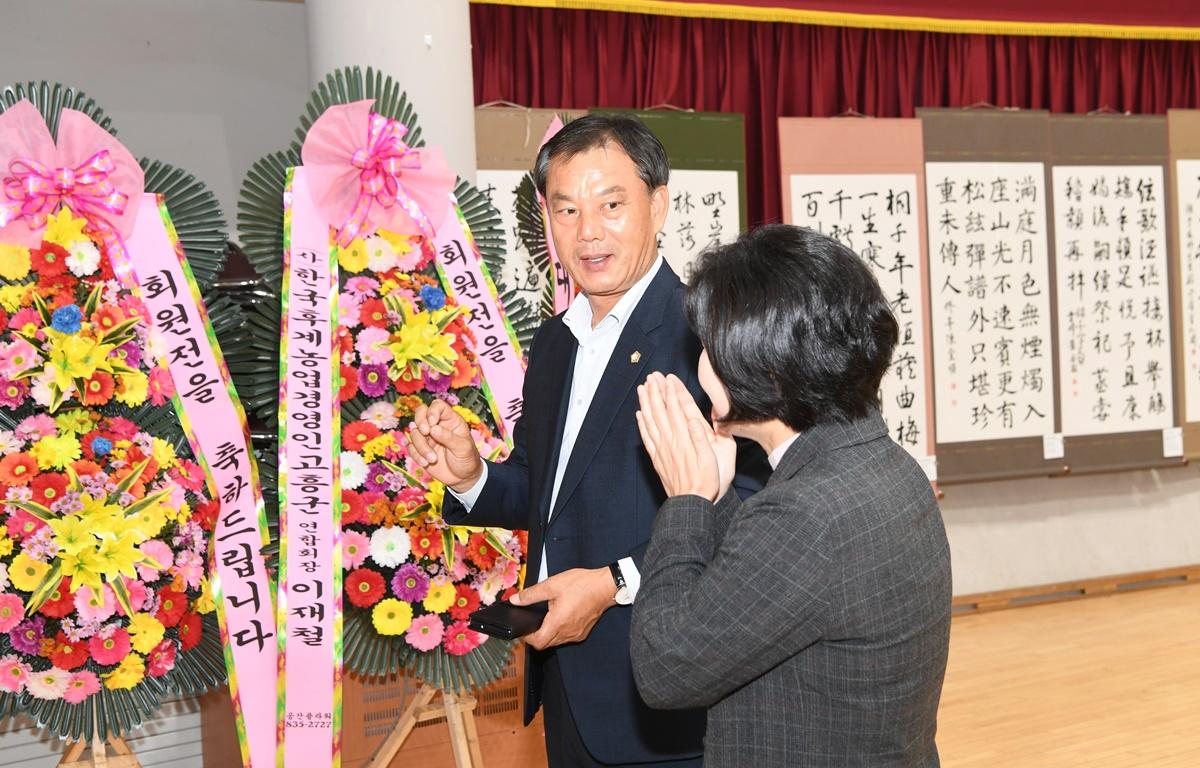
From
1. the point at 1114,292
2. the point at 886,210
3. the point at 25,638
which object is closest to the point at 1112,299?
the point at 1114,292

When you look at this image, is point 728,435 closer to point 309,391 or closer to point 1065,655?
point 309,391

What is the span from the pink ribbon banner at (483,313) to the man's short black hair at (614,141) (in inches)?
33.5

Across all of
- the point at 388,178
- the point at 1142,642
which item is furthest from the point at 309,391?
the point at 1142,642

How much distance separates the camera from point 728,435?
1266 millimetres

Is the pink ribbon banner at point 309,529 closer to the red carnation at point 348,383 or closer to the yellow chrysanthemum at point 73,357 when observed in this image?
the red carnation at point 348,383

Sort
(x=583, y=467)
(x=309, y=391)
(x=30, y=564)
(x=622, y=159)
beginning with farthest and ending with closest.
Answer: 1. (x=309, y=391)
2. (x=30, y=564)
3. (x=622, y=159)
4. (x=583, y=467)

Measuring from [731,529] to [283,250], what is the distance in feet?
5.59

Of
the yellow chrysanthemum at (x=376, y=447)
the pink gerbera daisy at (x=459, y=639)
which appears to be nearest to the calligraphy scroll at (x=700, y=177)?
the yellow chrysanthemum at (x=376, y=447)

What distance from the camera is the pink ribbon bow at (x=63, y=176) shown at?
2277 millimetres

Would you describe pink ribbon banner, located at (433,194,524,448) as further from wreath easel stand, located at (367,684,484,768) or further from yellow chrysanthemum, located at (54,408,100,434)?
yellow chrysanthemum, located at (54,408,100,434)

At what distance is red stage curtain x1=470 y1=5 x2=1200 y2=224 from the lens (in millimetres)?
4207

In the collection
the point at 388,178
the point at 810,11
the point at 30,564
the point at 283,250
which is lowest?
the point at 30,564

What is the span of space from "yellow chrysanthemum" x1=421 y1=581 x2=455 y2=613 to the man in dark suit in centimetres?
59

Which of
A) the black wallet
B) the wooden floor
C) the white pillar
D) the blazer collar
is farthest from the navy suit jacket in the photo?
the wooden floor
